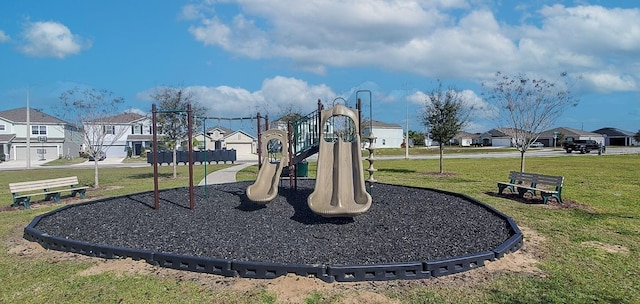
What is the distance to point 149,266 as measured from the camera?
600 cm

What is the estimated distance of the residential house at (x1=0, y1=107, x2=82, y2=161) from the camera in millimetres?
47344

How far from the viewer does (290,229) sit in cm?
782

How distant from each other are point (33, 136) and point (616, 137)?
107m

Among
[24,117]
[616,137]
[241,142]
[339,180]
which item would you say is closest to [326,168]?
[339,180]

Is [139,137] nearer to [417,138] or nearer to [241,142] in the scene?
[241,142]

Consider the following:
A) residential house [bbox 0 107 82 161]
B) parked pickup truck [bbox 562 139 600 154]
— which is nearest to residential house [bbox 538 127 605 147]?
parked pickup truck [bbox 562 139 600 154]

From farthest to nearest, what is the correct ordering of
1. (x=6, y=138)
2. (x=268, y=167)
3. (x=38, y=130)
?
(x=38, y=130) < (x=6, y=138) < (x=268, y=167)

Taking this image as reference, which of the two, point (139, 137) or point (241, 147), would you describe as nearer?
point (241, 147)

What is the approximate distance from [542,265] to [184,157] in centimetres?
3351

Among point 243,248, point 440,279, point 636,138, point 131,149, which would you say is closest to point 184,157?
point 131,149

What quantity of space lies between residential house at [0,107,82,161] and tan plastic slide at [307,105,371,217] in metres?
47.1

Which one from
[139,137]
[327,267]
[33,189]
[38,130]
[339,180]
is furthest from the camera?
[139,137]

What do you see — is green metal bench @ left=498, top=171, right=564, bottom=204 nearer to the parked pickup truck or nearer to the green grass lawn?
the green grass lawn

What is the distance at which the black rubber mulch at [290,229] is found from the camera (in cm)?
646
